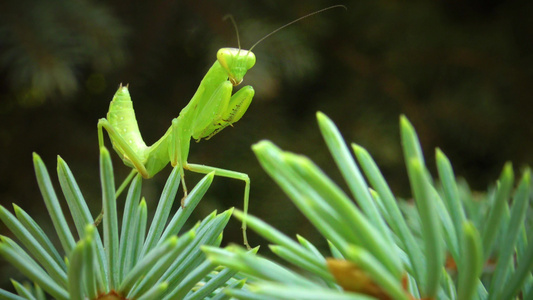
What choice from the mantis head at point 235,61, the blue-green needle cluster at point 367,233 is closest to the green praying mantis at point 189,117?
the mantis head at point 235,61

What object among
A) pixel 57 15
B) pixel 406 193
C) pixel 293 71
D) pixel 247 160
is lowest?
pixel 406 193

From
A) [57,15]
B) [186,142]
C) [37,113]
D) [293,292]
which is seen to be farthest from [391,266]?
[37,113]

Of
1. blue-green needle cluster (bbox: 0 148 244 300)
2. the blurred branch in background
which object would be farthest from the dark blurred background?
blue-green needle cluster (bbox: 0 148 244 300)

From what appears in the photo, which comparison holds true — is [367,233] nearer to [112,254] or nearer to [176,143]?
[112,254]

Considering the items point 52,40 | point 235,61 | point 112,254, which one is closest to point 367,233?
point 112,254

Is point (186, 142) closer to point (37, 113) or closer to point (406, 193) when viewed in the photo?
point (37, 113)

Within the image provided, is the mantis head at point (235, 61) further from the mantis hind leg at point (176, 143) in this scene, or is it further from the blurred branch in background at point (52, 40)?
the blurred branch in background at point (52, 40)
